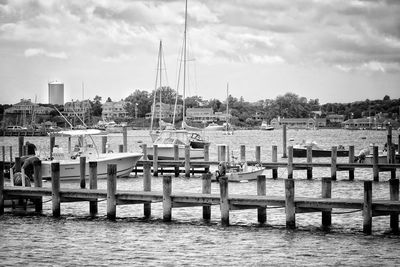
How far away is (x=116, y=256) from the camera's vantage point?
24297 millimetres

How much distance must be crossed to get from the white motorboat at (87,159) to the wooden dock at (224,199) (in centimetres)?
987

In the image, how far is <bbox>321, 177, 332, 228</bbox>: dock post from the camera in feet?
92.6

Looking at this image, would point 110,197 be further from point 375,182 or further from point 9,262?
point 375,182

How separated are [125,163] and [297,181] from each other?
35.8ft

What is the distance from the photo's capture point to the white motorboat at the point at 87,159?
4250 cm

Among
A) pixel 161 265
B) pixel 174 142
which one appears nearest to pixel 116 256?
pixel 161 265

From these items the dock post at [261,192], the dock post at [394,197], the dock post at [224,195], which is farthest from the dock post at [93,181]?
the dock post at [394,197]

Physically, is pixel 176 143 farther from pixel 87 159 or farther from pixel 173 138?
pixel 87 159

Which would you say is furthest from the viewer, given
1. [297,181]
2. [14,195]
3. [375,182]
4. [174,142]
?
[174,142]

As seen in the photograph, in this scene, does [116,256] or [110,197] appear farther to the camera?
[110,197]

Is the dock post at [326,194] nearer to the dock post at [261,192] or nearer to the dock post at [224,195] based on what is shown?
the dock post at [261,192]

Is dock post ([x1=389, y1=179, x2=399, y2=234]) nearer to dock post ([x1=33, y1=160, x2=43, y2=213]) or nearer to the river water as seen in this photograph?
the river water

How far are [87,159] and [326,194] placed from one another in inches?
748

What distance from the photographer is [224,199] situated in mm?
27594
